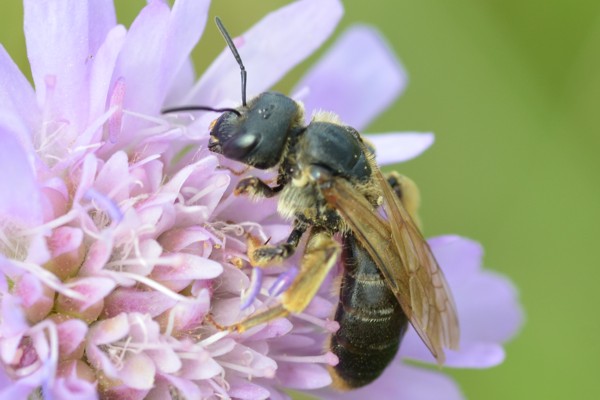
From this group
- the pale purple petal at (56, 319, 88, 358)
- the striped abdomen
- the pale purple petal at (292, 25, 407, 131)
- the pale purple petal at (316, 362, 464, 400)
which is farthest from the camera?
the pale purple petal at (292, 25, 407, 131)

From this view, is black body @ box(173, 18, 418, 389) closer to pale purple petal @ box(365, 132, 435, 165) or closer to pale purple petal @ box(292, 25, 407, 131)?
pale purple petal @ box(365, 132, 435, 165)

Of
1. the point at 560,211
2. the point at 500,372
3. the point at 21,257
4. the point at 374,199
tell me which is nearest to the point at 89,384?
the point at 21,257

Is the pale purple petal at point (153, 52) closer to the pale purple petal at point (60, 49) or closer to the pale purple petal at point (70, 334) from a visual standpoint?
the pale purple petal at point (60, 49)

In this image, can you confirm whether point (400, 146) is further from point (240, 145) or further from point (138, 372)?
point (138, 372)

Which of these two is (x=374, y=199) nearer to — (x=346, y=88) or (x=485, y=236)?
(x=346, y=88)

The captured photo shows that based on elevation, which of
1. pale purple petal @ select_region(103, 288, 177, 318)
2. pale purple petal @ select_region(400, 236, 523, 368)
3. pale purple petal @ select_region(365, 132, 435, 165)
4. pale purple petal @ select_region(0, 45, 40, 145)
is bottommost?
pale purple petal @ select_region(400, 236, 523, 368)

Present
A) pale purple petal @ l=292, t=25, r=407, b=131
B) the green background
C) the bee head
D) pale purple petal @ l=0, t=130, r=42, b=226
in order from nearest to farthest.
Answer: pale purple petal @ l=0, t=130, r=42, b=226 < the bee head < pale purple petal @ l=292, t=25, r=407, b=131 < the green background

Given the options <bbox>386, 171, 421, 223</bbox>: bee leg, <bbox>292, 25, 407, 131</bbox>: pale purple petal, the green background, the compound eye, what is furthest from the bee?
the green background
